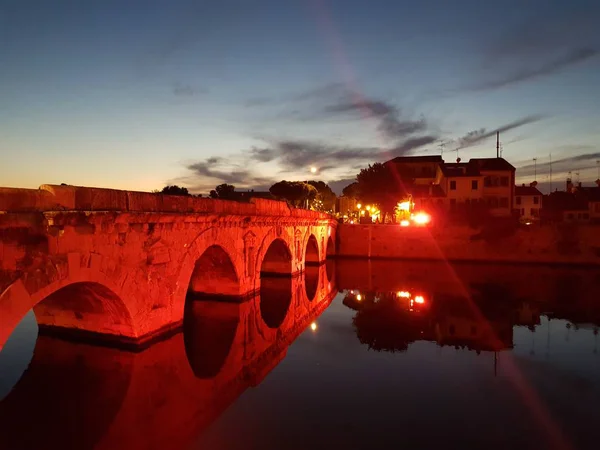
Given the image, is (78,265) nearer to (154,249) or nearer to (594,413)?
(154,249)

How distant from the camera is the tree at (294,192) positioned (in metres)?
55.9

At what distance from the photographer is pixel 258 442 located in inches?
313

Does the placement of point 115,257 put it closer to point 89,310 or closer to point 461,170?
point 89,310

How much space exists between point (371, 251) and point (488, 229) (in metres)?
11.4

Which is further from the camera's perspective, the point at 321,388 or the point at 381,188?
the point at 381,188

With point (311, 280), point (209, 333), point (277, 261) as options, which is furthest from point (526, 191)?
point (209, 333)

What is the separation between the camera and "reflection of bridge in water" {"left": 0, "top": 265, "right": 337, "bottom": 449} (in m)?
7.97

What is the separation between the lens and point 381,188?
52.3 meters

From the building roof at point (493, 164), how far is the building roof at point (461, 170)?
0.72 m

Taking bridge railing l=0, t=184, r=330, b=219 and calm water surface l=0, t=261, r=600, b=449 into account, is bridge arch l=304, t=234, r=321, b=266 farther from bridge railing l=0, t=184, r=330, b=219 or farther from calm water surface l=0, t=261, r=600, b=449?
bridge railing l=0, t=184, r=330, b=219

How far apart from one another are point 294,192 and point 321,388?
4619 centimetres

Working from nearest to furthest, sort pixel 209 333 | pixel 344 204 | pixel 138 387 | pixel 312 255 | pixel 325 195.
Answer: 1. pixel 138 387
2. pixel 209 333
3. pixel 312 255
4. pixel 325 195
5. pixel 344 204

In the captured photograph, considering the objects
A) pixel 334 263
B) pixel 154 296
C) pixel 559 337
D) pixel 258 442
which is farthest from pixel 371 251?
pixel 258 442

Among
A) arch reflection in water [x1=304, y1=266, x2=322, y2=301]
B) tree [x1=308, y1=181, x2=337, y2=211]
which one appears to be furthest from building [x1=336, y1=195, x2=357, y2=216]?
arch reflection in water [x1=304, y1=266, x2=322, y2=301]
